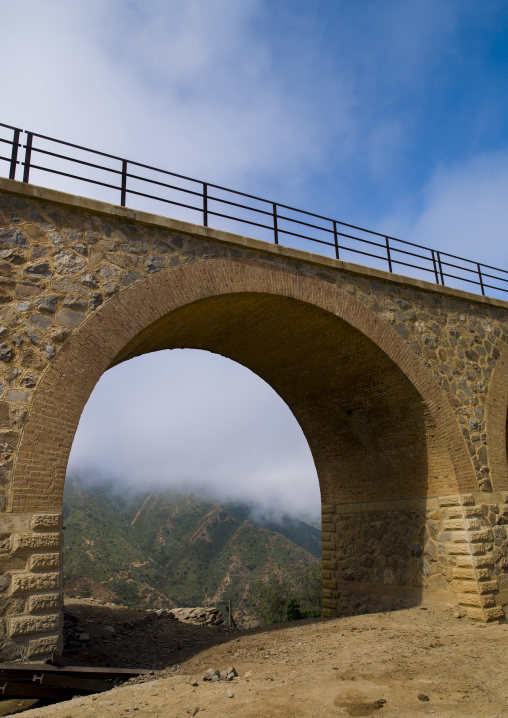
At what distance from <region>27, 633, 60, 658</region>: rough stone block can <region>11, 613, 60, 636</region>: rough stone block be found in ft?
0.27

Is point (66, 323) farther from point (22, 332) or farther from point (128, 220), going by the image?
point (128, 220)

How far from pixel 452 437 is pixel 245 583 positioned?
31.1 metres

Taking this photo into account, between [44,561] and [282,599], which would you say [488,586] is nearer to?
[44,561]

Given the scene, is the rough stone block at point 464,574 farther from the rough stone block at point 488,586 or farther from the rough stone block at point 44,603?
the rough stone block at point 44,603

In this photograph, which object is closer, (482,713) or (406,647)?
(482,713)

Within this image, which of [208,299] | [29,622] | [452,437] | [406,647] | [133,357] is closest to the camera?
[29,622]

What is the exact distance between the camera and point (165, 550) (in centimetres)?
4784

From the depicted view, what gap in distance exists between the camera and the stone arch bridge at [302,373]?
6.17 m

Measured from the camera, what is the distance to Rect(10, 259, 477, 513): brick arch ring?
6156 mm

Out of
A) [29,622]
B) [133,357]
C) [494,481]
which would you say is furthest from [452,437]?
[29,622]

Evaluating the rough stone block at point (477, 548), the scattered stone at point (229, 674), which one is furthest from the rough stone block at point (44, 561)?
the rough stone block at point (477, 548)

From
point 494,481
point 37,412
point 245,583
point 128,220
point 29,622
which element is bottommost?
point 245,583

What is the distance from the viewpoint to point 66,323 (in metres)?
6.81

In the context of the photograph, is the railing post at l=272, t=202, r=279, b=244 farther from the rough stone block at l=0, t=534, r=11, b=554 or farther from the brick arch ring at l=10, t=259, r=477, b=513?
the rough stone block at l=0, t=534, r=11, b=554
